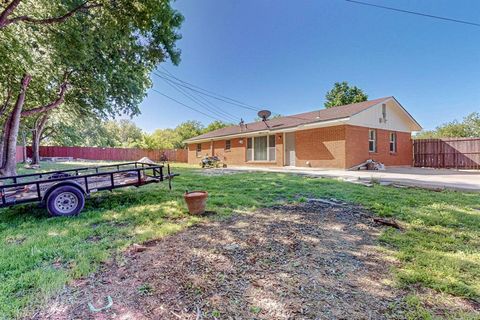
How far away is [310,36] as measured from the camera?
46.8 ft

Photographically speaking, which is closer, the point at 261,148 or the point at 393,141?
the point at 393,141

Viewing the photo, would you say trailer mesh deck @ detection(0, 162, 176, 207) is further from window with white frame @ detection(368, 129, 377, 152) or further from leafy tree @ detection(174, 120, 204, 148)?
leafy tree @ detection(174, 120, 204, 148)

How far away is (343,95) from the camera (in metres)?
30.4

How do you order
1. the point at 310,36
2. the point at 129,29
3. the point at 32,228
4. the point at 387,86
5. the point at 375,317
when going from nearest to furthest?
the point at 375,317 → the point at 32,228 → the point at 129,29 → the point at 310,36 → the point at 387,86

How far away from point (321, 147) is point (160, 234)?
11669mm

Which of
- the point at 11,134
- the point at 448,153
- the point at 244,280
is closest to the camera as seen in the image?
the point at 244,280

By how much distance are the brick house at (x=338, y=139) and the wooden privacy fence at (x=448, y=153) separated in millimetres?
655

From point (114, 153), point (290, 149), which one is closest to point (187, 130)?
point (114, 153)

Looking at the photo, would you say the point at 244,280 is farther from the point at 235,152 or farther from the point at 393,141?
the point at 235,152

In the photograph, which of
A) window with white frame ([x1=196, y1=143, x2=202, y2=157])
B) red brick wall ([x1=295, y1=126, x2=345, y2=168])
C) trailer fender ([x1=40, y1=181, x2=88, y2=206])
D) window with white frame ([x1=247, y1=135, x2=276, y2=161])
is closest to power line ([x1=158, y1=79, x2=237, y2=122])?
window with white frame ([x1=196, y1=143, x2=202, y2=157])

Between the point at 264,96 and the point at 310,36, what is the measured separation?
35.9 ft

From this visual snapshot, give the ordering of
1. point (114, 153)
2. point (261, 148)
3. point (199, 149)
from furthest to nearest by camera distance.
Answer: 1. point (114, 153)
2. point (199, 149)
3. point (261, 148)

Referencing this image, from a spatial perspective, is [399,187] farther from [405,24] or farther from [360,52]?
[360,52]

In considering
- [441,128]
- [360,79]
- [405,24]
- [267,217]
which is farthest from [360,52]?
[441,128]
